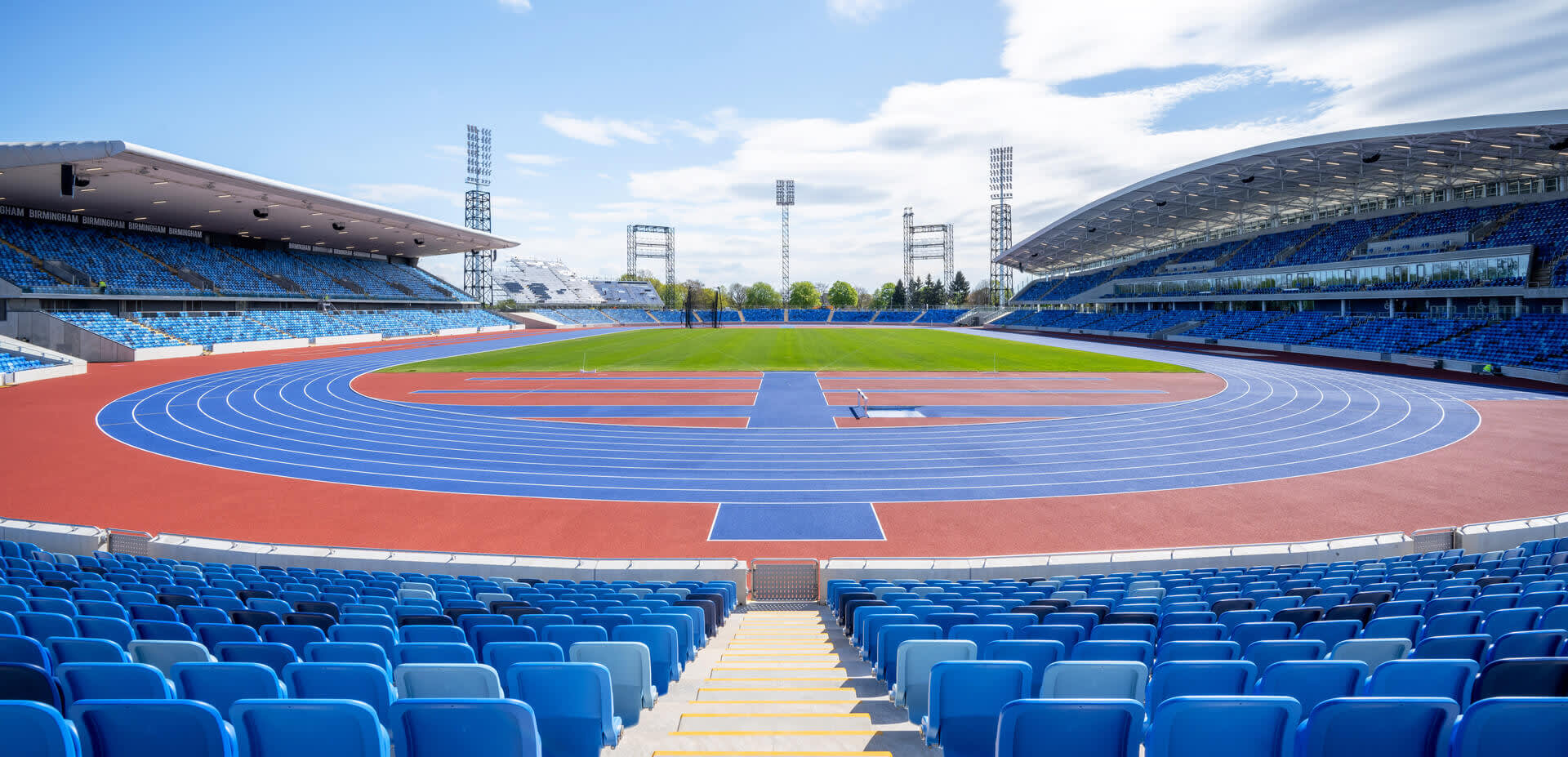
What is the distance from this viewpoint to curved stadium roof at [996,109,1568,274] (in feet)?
127

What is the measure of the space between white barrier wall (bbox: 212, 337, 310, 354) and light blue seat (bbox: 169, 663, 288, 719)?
192ft

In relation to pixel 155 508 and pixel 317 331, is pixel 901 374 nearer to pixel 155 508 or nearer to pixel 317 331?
pixel 155 508

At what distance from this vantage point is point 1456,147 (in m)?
41.7

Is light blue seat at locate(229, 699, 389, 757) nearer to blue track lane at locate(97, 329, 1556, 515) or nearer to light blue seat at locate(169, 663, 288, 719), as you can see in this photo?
light blue seat at locate(169, 663, 288, 719)

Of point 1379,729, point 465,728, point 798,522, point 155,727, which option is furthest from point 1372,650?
point 798,522

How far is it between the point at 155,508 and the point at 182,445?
7.03m

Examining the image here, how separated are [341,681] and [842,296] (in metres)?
166

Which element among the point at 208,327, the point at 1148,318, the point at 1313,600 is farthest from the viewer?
the point at 1148,318

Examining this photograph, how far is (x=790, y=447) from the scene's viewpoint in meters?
20.9

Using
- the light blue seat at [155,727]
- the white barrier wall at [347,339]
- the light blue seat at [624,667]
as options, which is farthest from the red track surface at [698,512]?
the white barrier wall at [347,339]

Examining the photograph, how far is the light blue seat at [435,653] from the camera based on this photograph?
4457 mm

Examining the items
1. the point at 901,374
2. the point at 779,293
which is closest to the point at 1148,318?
the point at 901,374

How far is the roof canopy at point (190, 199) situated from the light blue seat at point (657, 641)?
38.3 m

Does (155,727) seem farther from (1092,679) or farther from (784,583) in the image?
(784,583)
